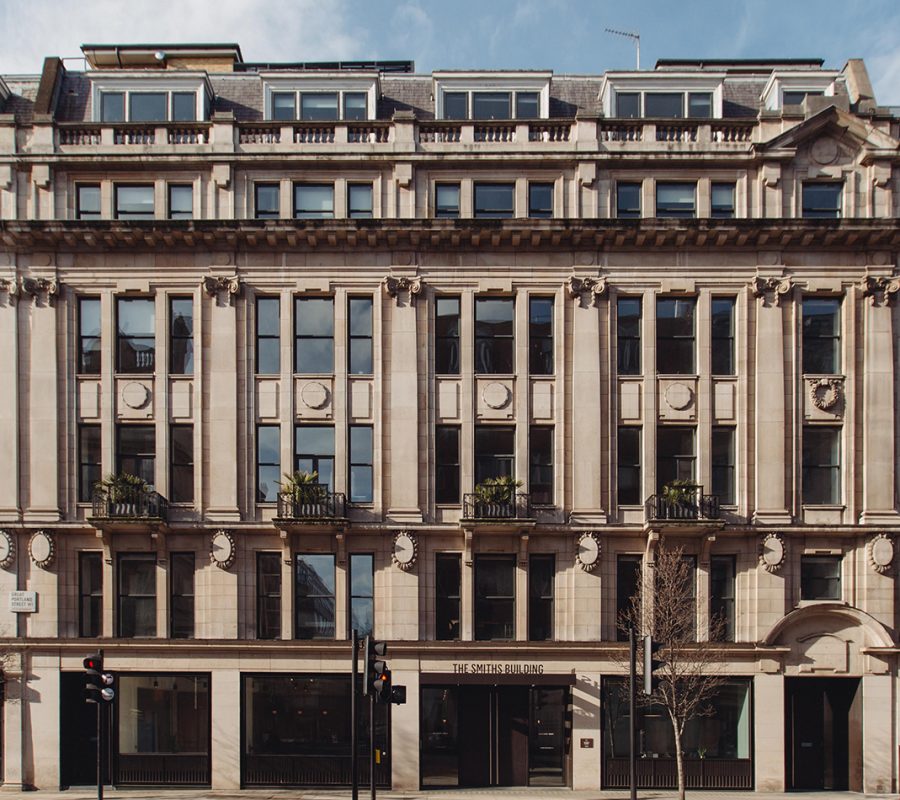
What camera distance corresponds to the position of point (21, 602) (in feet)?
83.3

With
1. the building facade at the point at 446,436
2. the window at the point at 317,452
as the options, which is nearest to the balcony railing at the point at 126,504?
the building facade at the point at 446,436

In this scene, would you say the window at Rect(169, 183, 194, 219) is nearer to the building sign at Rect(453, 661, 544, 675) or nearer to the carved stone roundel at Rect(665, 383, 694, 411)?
the carved stone roundel at Rect(665, 383, 694, 411)

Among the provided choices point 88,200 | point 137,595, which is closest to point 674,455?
point 137,595

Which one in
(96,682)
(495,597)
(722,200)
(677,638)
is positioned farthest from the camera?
(722,200)

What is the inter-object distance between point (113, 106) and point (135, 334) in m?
7.45

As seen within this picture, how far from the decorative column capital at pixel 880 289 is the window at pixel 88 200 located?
908 inches

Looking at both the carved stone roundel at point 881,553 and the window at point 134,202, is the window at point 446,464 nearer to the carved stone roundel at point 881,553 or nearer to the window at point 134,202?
the window at point 134,202

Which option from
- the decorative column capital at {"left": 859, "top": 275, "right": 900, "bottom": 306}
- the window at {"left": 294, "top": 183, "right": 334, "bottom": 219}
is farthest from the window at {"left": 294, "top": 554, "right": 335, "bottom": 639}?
the decorative column capital at {"left": 859, "top": 275, "right": 900, "bottom": 306}

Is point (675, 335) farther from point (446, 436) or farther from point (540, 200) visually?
point (446, 436)

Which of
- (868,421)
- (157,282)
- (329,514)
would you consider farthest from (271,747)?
(868,421)

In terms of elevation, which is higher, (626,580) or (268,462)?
(268,462)

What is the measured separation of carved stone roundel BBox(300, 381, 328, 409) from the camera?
2603 cm

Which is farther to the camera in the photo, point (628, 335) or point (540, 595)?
point (628, 335)

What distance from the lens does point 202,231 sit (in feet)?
84.9
